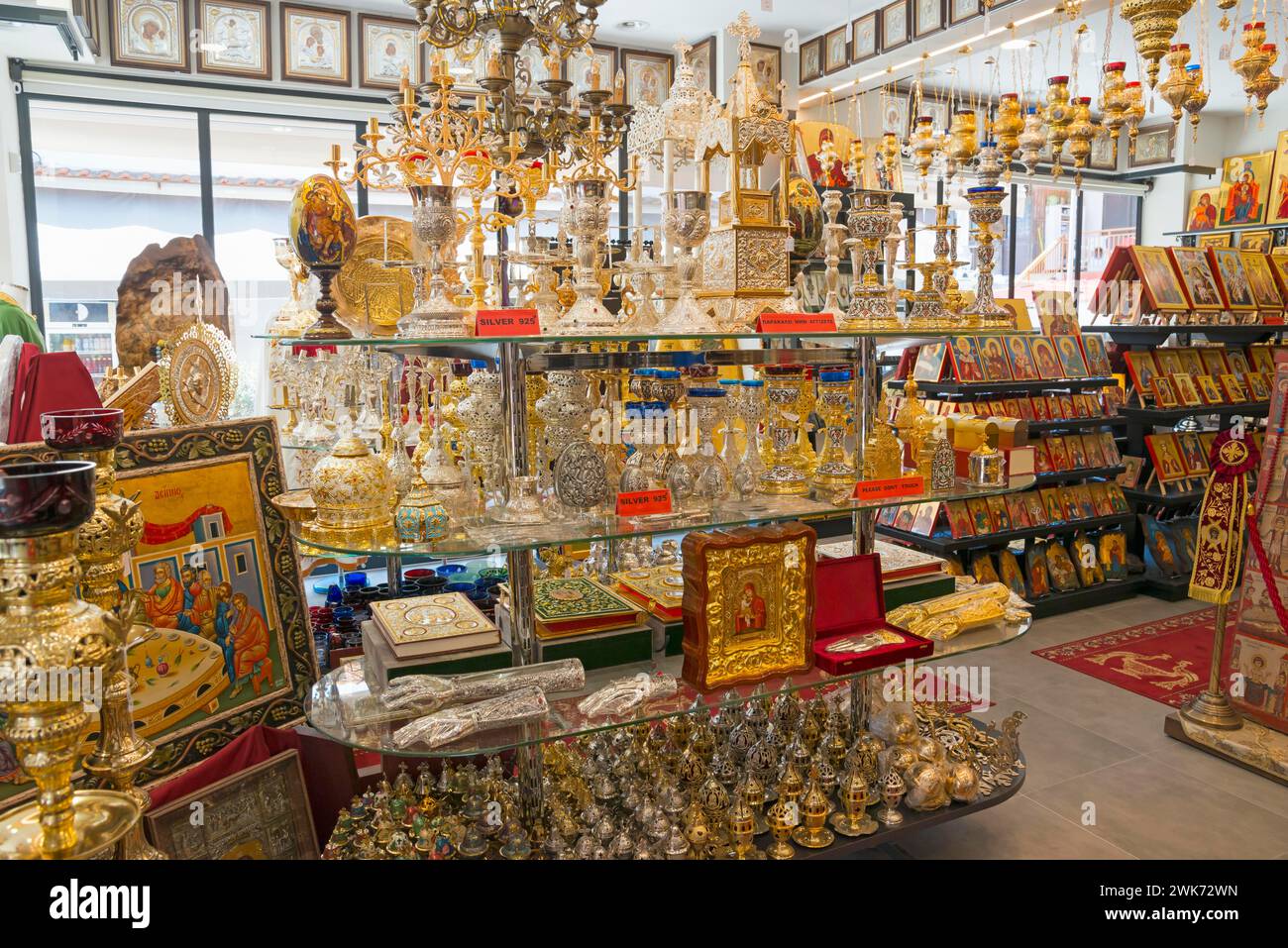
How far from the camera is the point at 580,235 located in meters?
2.21

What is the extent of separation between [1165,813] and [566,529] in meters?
2.72

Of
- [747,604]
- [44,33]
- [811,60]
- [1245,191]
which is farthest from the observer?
[1245,191]

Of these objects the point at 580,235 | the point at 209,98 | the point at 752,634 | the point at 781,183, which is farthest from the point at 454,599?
the point at 209,98

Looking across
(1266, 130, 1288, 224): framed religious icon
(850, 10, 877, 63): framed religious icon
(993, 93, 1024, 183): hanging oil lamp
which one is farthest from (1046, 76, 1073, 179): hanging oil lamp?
(1266, 130, 1288, 224): framed religious icon

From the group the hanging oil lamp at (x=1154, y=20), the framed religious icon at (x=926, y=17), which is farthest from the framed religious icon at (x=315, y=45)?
the hanging oil lamp at (x=1154, y=20)

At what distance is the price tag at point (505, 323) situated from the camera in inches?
81.4

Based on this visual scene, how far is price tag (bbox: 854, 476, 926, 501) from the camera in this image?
8.54 ft

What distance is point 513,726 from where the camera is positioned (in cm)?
215

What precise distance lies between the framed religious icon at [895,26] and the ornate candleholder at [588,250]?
4404 mm

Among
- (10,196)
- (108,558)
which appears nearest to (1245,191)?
(108,558)

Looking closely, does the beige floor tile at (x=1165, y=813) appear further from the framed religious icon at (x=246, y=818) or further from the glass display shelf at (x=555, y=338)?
the framed religious icon at (x=246, y=818)

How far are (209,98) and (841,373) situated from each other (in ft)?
17.3

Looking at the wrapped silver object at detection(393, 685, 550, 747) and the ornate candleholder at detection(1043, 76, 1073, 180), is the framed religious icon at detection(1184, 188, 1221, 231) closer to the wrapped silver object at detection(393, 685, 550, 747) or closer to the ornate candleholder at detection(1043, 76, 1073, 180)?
the ornate candleholder at detection(1043, 76, 1073, 180)

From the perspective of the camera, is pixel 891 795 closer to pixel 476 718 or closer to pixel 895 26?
pixel 476 718
